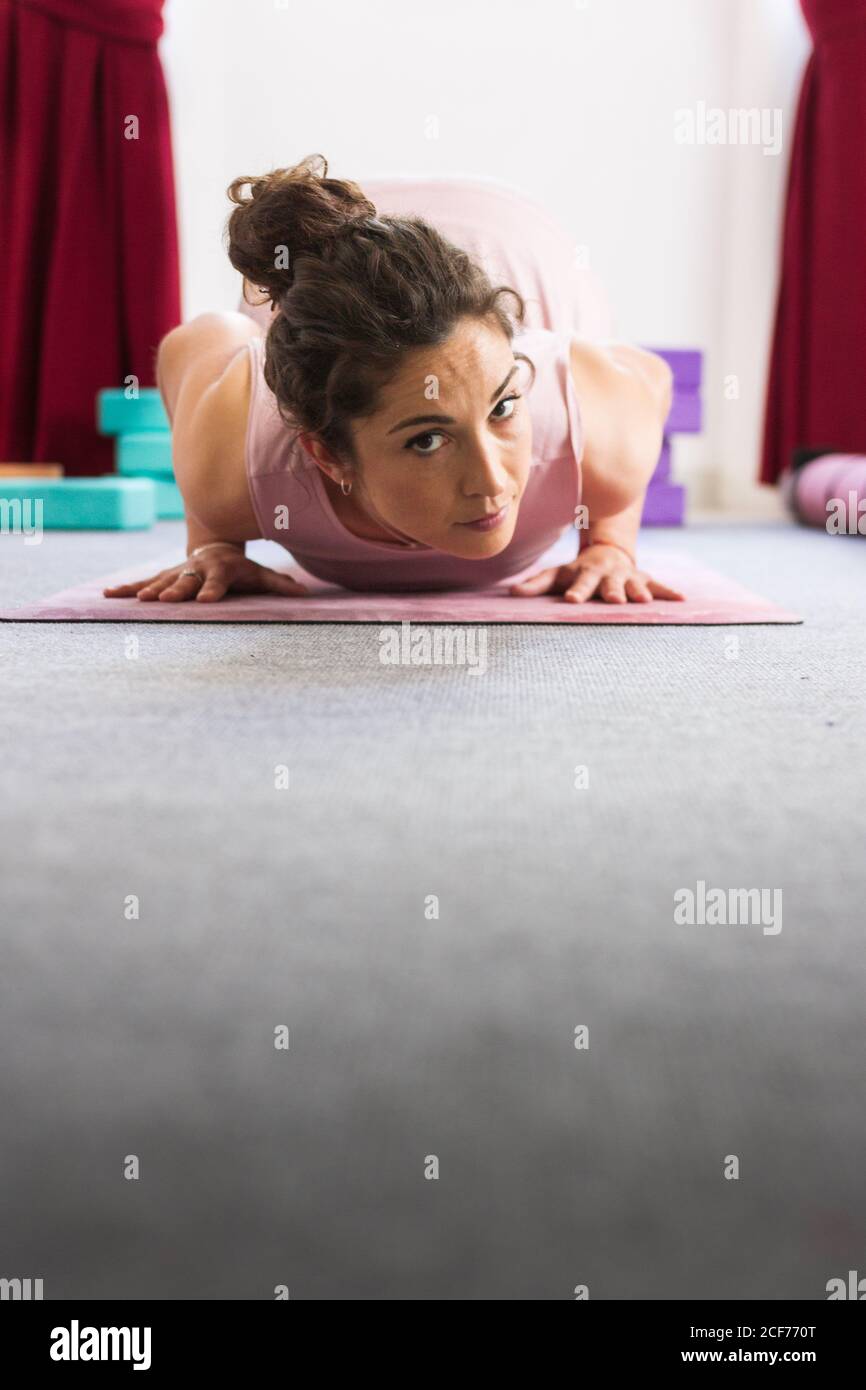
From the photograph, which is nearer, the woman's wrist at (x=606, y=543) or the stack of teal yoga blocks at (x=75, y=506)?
the woman's wrist at (x=606, y=543)

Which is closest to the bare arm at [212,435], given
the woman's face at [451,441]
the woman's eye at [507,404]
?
the woman's face at [451,441]

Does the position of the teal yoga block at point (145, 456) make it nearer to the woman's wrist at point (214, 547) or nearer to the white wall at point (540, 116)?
the white wall at point (540, 116)

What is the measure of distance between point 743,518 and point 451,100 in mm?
1760

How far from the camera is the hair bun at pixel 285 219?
143 centimetres

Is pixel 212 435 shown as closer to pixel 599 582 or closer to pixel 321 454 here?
pixel 321 454

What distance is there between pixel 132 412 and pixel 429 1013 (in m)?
3.59

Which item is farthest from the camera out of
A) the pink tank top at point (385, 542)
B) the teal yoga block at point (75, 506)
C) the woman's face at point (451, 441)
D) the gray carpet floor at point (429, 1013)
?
the teal yoga block at point (75, 506)

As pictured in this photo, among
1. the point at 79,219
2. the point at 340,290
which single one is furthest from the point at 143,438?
the point at 340,290

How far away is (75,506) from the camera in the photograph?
3.14 metres

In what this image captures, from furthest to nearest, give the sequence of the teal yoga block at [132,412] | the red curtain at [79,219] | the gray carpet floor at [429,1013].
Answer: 1. the red curtain at [79,219]
2. the teal yoga block at [132,412]
3. the gray carpet floor at [429,1013]

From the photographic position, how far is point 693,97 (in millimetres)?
4582

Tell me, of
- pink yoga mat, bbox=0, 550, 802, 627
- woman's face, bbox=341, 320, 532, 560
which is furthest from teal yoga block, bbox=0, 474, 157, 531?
woman's face, bbox=341, 320, 532, 560

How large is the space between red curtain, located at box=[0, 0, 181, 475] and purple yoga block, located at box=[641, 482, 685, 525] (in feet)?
5.59

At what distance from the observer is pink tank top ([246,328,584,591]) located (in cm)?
158
